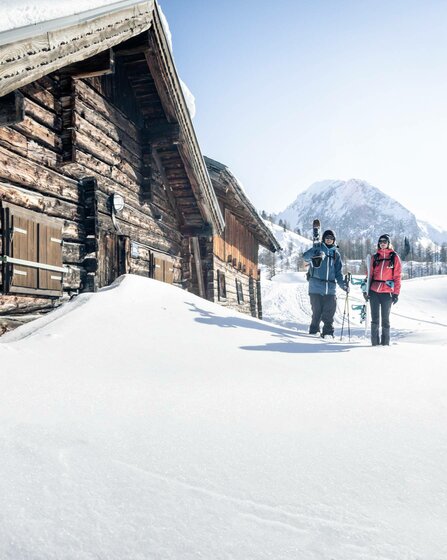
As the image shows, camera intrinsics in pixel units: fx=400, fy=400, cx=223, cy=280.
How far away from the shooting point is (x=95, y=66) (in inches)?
212

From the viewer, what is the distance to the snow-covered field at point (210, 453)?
1261 mm

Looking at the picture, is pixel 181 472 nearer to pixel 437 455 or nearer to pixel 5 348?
pixel 437 455

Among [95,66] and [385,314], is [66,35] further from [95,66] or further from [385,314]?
[385,314]

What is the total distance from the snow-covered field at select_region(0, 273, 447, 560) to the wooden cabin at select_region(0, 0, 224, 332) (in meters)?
1.85

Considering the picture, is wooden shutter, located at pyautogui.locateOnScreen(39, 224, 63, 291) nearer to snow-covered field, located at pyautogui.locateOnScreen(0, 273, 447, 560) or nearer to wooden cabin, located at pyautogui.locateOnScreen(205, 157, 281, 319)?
snow-covered field, located at pyautogui.locateOnScreen(0, 273, 447, 560)

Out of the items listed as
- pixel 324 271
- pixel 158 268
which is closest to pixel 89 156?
pixel 158 268

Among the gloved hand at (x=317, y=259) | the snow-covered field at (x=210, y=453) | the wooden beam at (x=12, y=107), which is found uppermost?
the wooden beam at (x=12, y=107)

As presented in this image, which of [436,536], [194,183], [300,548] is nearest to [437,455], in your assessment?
[436,536]

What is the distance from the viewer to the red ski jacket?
19.5ft

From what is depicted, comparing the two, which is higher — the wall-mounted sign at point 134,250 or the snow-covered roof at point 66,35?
the snow-covered roof at point 66,35

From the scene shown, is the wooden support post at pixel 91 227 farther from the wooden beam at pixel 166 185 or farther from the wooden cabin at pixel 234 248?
the wooden cabin at pixel 234 248

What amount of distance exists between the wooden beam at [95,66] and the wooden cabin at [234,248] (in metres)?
4.89

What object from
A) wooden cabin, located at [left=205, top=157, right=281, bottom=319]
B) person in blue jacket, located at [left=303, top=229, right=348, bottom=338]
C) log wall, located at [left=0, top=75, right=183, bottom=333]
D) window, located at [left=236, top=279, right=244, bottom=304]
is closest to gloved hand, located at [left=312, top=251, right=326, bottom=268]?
person in blue jacket, located at [left=303, top=229, right=348, bottom=338]

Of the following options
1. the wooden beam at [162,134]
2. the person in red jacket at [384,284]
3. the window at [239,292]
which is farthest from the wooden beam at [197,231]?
the window at [239,292]
